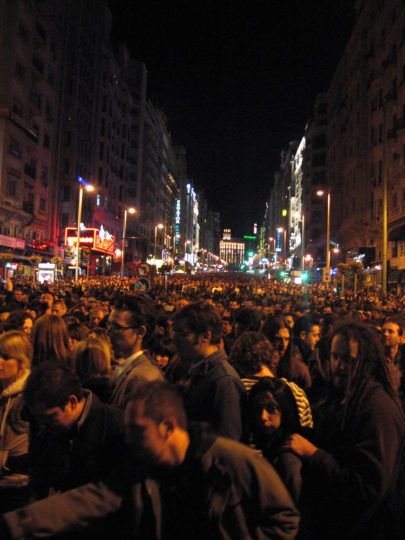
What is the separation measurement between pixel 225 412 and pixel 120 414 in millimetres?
612

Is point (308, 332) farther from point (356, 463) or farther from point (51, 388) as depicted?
point (51, 388)

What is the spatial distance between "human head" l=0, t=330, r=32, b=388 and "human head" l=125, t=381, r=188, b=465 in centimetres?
219

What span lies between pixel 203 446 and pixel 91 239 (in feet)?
181

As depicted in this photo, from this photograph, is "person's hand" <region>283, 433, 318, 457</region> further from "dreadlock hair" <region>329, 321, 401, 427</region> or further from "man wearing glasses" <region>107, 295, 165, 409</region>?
"man wearing glasses" <region>107, 295, 165, 409</region>

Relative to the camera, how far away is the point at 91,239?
181 feet

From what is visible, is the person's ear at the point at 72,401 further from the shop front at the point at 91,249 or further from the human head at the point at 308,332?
the shop front at the point at 91,249

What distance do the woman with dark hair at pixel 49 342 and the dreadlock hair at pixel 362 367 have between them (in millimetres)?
2778

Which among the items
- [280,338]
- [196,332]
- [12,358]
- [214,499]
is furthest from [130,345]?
[280,338]

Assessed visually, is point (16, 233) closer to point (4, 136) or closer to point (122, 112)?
point (4, 136)

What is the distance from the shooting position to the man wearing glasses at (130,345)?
3.22 meters

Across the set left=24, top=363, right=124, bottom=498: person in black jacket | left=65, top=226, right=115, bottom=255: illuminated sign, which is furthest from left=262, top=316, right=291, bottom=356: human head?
left=65, top=226, right=115, bottom=255: illuminated sign

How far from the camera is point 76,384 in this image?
2.62 metres

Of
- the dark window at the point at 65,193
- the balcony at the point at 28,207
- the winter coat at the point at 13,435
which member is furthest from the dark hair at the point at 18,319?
the dark window at the point at 65,193

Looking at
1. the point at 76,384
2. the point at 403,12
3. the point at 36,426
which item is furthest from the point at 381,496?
the point at 403,12
